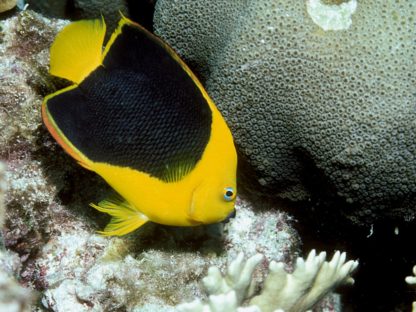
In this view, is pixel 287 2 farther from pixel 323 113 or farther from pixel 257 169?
pixel 257 169

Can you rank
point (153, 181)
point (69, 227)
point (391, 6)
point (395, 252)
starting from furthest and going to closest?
point (395, 252) < point (69, 227) < point (391, 6) < point (153, 181)

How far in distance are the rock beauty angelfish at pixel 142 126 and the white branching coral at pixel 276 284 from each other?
30 centimetres

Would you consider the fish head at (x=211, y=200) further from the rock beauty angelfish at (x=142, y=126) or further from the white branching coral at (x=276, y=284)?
the white branching coral at (x=276, y=284)

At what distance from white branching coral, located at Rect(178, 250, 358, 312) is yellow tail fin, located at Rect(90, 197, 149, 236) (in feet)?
1.60

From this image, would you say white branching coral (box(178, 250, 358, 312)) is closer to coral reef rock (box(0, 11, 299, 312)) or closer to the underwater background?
the underwater background

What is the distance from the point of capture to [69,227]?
8.41 feet

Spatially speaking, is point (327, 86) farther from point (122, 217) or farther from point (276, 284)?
point (122, 217)

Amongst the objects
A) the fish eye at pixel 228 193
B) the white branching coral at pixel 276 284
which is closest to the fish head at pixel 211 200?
the fish eye at pixel 228 193

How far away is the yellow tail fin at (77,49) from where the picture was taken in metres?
2.15

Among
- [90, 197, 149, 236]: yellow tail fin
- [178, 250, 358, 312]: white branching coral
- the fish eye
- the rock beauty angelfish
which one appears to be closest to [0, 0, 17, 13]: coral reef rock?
the rock beauty angelfish

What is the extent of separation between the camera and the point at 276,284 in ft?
7.17

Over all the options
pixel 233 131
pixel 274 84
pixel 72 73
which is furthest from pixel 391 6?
pixel 72 73

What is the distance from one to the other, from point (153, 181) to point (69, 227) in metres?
0.79

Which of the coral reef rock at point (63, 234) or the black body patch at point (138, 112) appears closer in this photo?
the black body patch at point (138, 112)
